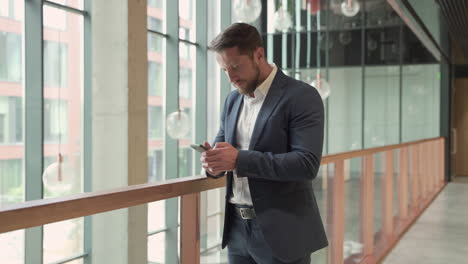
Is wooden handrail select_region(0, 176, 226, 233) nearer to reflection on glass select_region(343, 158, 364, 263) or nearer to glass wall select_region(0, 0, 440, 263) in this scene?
glass wall select_region(0, 0, 440, 263)

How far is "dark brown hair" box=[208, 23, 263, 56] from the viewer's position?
160 centimetres

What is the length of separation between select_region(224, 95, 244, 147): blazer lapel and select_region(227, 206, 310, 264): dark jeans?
10.4 inches

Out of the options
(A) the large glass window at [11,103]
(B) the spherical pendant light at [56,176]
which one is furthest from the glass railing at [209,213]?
(A) the large glass window at [11,103]

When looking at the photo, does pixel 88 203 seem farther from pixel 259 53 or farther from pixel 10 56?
pixel 10 56

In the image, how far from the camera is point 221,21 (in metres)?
9.89

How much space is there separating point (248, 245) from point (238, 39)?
69cm

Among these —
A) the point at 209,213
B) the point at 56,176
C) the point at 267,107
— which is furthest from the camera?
the point at 56,176

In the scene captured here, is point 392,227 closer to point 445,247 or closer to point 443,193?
point 445,247

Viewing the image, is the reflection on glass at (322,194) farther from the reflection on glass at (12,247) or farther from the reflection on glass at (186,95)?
the reflection on glass at (186,95)

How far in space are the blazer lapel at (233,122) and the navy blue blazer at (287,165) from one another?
0.46ft

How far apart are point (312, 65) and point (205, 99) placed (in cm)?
393

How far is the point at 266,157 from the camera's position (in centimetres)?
156

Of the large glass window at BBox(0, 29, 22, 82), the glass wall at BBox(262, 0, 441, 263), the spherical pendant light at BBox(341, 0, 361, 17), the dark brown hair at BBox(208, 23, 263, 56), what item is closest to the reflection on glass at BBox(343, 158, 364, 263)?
the dark brown hair at BBox(208, 23, 263, 56)

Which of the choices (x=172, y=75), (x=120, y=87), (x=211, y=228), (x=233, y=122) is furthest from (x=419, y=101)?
(x=233, y=122)
